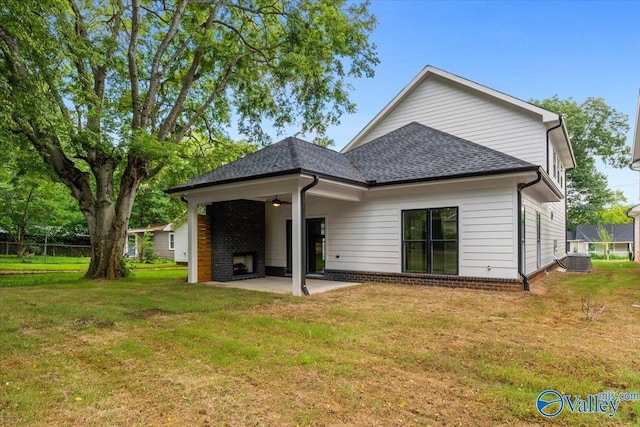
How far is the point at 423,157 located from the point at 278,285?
5404 mm

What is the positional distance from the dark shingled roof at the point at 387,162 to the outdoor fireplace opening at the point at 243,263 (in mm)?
2764

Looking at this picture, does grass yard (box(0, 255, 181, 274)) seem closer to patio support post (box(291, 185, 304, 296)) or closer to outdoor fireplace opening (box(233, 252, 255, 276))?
outdoor fireplace opening (box(233, 252, 255, 276))

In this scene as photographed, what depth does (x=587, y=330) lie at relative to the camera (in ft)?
16.5

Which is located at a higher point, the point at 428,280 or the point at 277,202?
the point at 277,202

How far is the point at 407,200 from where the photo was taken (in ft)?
32.3

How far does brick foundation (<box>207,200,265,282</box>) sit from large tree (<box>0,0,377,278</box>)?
2351 millimetres

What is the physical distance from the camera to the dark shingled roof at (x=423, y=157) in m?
8.78

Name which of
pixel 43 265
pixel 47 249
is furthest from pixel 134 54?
pixel 47 249

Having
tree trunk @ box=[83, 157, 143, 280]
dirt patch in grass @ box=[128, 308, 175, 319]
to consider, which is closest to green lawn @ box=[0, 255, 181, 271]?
tree trunk @ box=[83, 157, 143, 280]

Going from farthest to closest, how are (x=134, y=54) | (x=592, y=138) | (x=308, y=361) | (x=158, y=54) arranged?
(x=592, y=138) → (x=158, y=54) → (x=134, y=54) → (x=308, y=361)

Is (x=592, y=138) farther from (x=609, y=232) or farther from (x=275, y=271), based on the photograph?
(x=275, y=271)

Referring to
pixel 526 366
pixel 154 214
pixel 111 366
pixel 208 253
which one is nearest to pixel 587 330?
pixel 526 366

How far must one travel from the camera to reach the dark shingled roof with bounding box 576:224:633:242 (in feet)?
122

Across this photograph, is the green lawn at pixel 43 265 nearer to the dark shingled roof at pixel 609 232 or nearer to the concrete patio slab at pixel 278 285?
the concrete patio slab at pixel 278 285
